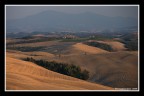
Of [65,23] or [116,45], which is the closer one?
[65,23]

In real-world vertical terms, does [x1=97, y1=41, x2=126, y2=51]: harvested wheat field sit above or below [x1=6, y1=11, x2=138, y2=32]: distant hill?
below

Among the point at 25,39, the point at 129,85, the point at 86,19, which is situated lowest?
the point at 129,85

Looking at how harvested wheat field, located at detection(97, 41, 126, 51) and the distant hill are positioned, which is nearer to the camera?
the distant hill

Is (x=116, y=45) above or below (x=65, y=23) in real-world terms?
below

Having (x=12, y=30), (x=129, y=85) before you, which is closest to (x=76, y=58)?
(x=12, y=30)

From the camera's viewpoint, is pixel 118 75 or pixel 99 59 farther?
pixel 99 59

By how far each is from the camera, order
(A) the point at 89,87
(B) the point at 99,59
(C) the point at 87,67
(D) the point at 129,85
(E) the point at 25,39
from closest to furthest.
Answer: (A) the point at 89,87 → (D) the point at 129,85 → (C) the point at 87,67 → (B) the point at 99,59 → (E) the point at 25,39

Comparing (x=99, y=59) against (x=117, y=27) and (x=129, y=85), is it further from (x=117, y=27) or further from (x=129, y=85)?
(x=129, y=85)

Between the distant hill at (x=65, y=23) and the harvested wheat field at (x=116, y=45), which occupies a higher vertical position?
the distant hill at (x=65, y=23)

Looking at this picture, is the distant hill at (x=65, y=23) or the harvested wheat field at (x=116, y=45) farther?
the harvested wheat field at (x=116, y=45)
